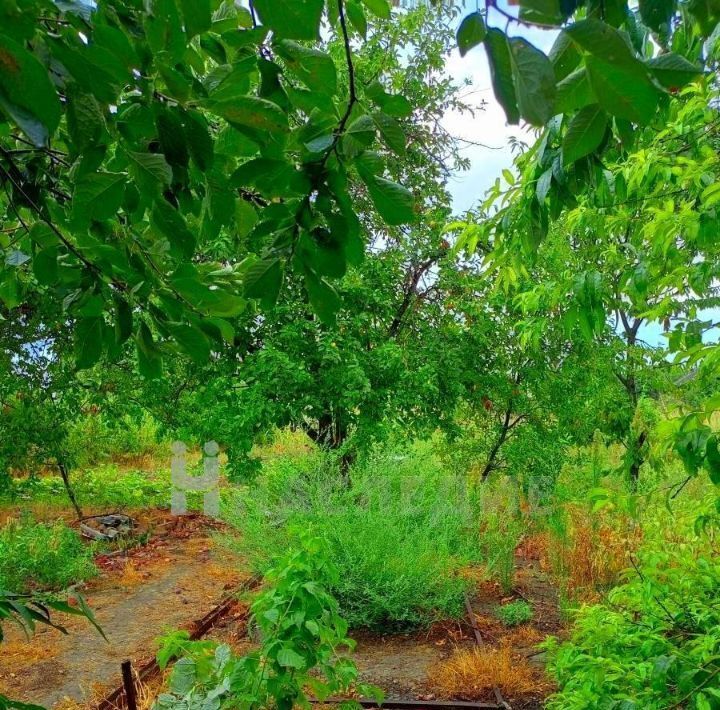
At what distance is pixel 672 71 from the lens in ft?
1.27

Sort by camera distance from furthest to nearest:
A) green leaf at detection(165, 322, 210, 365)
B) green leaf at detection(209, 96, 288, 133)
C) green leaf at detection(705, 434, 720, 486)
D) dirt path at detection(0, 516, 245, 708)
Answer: dirt path at detection(0, 516, 245, 708)
green leaf at detection(705, 434, 720, 486)
green leaf at detection(165, 322, 210, 365)
green leaf at detection(209, 96, 288, 133)

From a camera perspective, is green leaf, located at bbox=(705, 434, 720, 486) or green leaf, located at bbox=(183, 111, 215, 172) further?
green leaf, located at bbox=(705, 434, 720, 486)

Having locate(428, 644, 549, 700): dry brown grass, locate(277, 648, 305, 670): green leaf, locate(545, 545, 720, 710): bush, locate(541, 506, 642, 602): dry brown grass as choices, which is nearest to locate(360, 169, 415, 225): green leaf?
locate(545, 545, 720, 710): bush

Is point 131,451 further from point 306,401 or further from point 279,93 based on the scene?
point 279,93

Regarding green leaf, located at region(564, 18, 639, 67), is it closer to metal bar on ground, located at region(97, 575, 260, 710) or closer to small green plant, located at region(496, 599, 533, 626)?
metal bar on ground, located at region(97, 575, 260, 710)

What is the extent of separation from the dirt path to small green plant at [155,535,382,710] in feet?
4.49

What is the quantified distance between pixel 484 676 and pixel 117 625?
244cm

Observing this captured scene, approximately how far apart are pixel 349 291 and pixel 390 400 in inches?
34.8

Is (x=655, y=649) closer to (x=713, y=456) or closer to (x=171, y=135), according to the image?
(x=713, y=456)

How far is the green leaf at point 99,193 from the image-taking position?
617mm

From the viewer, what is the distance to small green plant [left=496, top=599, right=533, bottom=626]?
402 cm

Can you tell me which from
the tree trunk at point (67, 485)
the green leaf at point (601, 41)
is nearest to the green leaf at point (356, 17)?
the green leaf at point (601, 41)

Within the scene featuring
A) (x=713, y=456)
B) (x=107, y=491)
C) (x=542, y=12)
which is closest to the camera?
(x=542, y=12)

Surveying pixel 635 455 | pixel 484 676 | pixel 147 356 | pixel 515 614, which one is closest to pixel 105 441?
pixel 515 614
